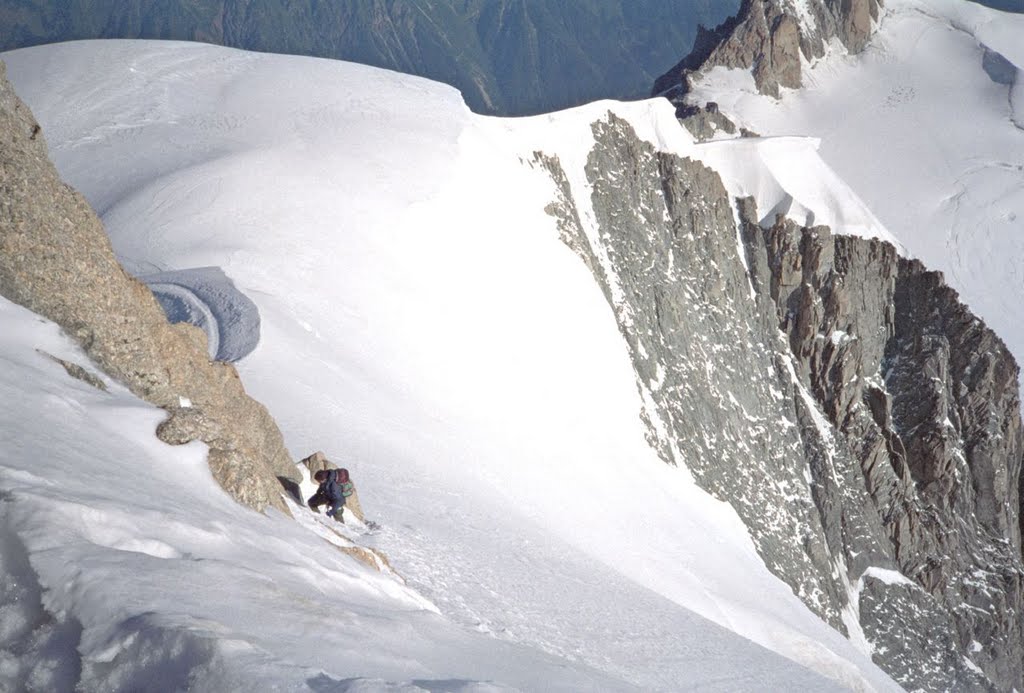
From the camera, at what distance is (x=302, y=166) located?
93.4ft

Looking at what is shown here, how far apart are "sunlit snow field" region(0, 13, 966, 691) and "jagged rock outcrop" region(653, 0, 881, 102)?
28.8 metres

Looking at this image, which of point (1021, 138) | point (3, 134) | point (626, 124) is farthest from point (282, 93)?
point (1021, 138)

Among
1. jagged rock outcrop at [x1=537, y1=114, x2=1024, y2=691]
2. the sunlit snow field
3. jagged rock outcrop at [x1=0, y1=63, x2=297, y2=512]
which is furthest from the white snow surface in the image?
jagged rock outcrop at [x1=537, y1=114, x2=1024, y2=691]

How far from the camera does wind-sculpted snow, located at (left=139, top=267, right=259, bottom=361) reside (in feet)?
51.3

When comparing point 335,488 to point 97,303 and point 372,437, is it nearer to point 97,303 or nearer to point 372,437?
point 97,303

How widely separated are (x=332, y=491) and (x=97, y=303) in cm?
292

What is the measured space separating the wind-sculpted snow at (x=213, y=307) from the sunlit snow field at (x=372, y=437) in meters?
0.37

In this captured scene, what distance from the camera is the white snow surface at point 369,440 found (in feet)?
14.7

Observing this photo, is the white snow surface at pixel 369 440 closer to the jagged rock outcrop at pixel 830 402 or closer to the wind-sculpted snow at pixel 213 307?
the wind-sculpted snow at pixel 213 307

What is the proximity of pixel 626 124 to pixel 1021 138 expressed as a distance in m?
37.8

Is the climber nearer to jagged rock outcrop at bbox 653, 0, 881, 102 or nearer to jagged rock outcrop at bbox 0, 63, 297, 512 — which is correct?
jagged rock outcrop at bbox 0, 63, 297, 512

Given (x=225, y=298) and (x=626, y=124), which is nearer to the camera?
(x=225, y=298)

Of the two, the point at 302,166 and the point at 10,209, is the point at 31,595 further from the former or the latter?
the point at 302,166

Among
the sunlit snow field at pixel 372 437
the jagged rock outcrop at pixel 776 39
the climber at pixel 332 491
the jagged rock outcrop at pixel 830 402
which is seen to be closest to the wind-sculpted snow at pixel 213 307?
the sunlit snow field at pixel 372 437
